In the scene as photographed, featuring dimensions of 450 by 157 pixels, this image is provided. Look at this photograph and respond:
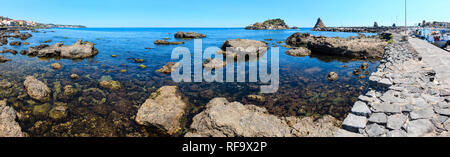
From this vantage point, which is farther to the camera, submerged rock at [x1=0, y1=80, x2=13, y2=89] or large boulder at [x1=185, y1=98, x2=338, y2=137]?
submerged rock at [x1=0, y1=80, x2=13, y2=89]

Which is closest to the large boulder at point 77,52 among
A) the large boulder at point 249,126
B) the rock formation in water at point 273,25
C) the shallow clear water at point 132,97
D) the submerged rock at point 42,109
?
the shallow clear water at point 132,97

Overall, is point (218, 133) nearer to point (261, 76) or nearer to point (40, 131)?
point (40, 131)

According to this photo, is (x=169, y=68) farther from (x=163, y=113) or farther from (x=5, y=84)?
(x=5, y=84)

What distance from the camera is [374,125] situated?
6.36 m

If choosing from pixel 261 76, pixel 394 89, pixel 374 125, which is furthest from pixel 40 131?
pixel 394 89

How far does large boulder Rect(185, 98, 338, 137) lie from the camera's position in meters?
7.11

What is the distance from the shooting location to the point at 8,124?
7.80m

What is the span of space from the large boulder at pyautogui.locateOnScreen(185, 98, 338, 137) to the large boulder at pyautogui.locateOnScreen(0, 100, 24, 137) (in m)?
6.73

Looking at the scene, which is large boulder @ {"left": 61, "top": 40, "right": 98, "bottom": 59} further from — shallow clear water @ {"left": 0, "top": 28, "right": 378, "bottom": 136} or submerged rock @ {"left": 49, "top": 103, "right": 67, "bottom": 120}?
submerged rock @ {"left": 49, "top": 103, "right": 67, "bottom": 120}

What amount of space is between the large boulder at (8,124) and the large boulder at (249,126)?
6.73 meters

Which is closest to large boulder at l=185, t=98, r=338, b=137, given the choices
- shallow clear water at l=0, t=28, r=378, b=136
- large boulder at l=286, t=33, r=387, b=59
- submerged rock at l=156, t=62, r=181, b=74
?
shallow clear water at l=0, t=28, r=378, b=136

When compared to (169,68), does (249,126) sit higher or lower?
lower

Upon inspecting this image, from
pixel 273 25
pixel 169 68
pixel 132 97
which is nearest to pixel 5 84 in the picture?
pixel 132 97

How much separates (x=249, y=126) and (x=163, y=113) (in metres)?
3.97
